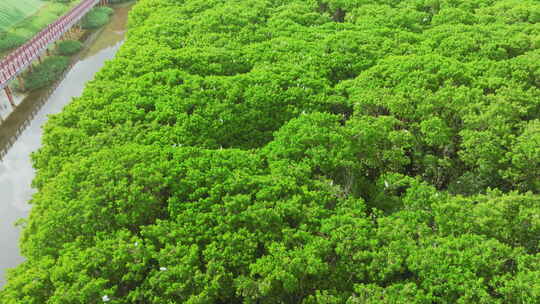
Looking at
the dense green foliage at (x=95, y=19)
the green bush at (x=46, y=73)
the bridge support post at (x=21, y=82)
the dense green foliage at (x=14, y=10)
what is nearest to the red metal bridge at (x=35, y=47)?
the dense green foliage at (x=95, y=19)

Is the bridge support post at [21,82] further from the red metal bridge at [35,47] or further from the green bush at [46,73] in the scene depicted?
the red metal bridge at [35,47]

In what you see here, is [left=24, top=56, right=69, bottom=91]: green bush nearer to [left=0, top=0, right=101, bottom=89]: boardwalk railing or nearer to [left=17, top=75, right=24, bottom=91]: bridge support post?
[left=17, top=75, right=24, bottom=91]: bridge support post

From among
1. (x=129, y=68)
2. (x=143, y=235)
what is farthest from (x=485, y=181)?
(x=129, y=68)

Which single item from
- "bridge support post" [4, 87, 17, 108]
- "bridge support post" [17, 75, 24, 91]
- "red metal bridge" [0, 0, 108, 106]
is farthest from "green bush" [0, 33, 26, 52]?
"bridge support post" [4, 87, 17, 108]

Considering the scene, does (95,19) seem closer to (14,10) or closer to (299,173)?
(14,10)

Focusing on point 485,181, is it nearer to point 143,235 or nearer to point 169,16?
point 143,235
